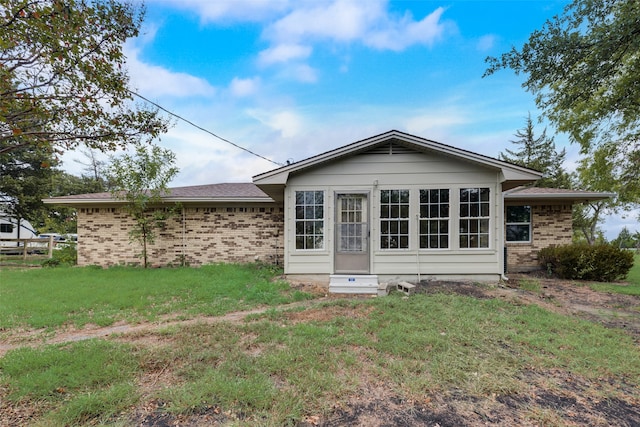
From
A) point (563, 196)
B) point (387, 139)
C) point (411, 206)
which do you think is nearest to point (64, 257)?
point (387, 139)

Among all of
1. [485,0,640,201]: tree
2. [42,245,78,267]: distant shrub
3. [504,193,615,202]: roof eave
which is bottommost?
[42,245,78,267]: distant shrub

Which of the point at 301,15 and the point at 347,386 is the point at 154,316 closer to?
the point at 347,386

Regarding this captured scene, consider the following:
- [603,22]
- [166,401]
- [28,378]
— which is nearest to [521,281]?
[603,22]

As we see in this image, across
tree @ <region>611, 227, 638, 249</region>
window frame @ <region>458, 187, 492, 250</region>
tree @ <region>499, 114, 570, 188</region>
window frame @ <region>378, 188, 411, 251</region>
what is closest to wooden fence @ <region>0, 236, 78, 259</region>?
window frame @ <region>378, 188, 411, 251</region>

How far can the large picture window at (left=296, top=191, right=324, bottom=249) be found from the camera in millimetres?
7605

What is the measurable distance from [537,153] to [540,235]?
817 inches

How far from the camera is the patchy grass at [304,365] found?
2465 mm

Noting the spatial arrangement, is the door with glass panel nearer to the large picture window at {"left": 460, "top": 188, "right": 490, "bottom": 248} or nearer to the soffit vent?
the soffit vent

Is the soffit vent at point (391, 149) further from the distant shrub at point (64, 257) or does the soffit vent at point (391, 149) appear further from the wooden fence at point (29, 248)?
the wooden fence at point (29, 248)

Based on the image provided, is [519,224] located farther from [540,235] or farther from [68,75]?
[68,75]

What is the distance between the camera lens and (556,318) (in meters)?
4.83

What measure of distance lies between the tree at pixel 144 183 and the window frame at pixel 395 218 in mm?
7020

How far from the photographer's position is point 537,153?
25828 mm

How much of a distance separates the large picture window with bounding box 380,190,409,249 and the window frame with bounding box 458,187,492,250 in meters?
1.37
